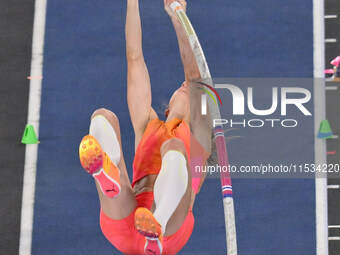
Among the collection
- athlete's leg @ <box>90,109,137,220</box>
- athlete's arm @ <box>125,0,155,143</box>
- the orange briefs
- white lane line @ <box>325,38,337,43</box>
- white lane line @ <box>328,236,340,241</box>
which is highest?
white lane line @ <box>325,38,337,43</box>

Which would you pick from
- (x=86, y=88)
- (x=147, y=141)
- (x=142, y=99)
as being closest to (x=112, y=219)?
(x=147, y=141)

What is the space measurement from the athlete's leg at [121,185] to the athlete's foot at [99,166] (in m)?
0.11

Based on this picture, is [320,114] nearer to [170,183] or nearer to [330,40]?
[330,40]

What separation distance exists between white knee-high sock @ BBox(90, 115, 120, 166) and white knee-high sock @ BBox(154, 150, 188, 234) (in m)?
0.46

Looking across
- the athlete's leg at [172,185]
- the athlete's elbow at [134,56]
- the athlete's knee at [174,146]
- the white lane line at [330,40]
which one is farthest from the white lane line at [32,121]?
the white lane line at [330,40]

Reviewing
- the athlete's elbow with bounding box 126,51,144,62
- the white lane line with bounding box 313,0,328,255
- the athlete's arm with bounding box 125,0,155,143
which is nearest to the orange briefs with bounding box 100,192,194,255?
the athlete's arm with bounding box 125,0,155,143

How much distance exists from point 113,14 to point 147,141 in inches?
124

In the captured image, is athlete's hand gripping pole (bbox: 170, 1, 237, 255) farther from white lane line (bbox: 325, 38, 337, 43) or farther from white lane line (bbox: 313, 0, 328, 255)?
white lane line (bbox: 325, 38, 337, 43)

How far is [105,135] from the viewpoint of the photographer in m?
6.87

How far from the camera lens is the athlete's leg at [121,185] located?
687 cm

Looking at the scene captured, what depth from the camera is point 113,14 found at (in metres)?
10.4

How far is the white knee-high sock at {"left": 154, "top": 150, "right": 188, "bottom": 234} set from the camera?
22.3 feet

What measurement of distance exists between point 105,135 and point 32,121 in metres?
2.89

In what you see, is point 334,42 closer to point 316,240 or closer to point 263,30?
point 263,30
